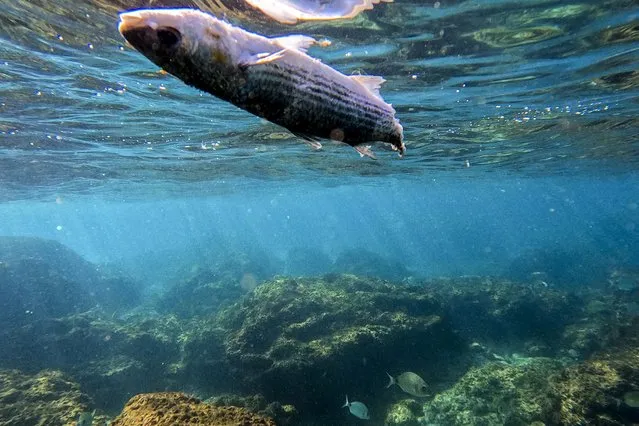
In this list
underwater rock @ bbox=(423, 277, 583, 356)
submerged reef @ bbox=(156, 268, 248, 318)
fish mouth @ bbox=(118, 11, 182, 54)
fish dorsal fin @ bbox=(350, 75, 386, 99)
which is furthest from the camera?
submerged reef @ bbox=(156, 268, 248, 318)

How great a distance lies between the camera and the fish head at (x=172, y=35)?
1.34 metres

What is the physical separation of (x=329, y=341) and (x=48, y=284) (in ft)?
81.0

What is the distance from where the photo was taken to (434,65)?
12203mm

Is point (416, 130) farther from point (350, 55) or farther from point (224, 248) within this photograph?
point (224, 248)

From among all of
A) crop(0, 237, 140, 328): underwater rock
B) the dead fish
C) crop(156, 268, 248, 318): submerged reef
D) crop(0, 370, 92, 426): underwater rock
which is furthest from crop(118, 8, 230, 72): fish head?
crop(156, 268, 248, 318): submerged reef

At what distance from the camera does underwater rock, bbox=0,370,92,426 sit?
9.25 meters

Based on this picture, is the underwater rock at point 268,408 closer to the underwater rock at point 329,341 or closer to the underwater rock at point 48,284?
the underwater rock at point 329,341

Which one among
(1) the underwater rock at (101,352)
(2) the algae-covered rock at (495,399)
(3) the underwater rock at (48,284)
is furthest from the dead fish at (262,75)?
(3) the underwater rock at (48,284)

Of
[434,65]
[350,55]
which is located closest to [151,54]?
[350,55]

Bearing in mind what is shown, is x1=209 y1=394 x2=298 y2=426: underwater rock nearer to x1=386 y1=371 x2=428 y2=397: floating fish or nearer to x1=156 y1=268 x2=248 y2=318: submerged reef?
x1=386 y1=371 x2=428 y2=397: floating fish

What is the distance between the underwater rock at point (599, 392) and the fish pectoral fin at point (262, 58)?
11053 millimetres

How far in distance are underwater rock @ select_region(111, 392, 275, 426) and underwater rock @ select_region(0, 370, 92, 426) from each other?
4.93 meters

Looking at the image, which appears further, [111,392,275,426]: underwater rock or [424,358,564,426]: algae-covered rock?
[424,358,564,426]: algae-covered rock

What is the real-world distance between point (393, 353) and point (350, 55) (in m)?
10.8
